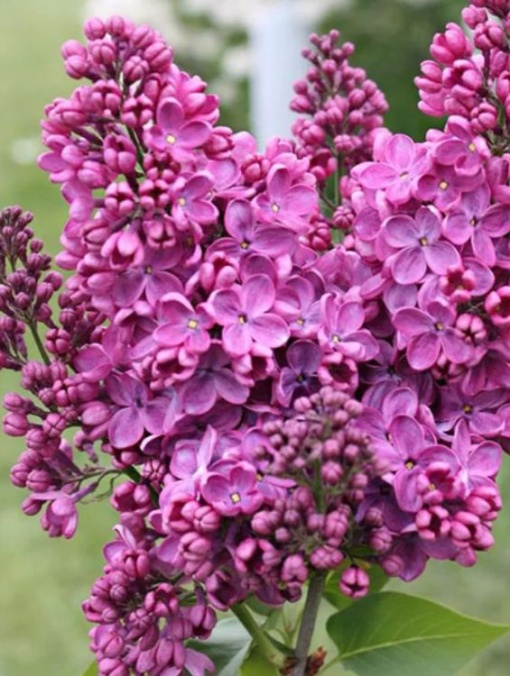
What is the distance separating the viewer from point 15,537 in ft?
9.03

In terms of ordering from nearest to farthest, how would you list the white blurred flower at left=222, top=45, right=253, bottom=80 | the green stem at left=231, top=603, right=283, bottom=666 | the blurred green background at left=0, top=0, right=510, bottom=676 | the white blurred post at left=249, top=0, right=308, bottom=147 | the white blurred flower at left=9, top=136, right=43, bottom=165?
the green stem at left=231, top=603, right=283, bottom=666
the white blurred flower at left=9, top=136, right=43, bottom=165
the blurred green background at left=0, top=0, right=510, bottom=676
the white blurred post at left=249, top=0, right=308, bottom=147
the white blurred flower at left=222, top=45, right=253, bottom=80

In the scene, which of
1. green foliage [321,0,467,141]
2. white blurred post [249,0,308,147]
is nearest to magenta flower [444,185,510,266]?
white blurred post [249,0,308,147]

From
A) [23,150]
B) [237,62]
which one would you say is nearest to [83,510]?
[23,150]

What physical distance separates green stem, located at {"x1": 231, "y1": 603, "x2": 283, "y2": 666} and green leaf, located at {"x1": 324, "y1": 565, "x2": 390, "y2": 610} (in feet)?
0.20

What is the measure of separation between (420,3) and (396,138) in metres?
3.04

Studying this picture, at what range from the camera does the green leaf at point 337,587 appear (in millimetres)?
782

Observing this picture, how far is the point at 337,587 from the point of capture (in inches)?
31.1

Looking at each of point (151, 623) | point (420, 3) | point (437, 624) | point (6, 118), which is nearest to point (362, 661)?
point (437, 624)

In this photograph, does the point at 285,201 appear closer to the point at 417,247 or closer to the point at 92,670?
the point at 417,247

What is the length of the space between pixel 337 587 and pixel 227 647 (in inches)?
3.3

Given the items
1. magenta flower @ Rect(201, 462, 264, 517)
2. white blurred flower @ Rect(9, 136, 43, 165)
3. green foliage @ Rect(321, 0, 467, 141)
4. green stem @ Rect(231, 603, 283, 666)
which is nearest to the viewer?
magenta flower @ Rect(201, 462, 264, 517)

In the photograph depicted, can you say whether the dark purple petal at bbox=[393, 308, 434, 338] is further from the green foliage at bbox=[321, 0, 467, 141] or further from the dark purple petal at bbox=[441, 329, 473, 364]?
the green foliage at bbox=[321, 0, 467, 141]

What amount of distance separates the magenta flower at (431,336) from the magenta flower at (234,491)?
0.10 metres

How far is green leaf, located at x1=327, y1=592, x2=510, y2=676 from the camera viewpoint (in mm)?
738
